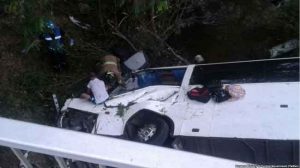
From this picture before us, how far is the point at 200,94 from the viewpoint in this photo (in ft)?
13.6

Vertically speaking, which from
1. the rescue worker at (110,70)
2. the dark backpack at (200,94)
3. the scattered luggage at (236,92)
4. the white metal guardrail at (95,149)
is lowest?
the rescue worker at (110,70)

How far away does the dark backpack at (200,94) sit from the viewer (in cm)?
411

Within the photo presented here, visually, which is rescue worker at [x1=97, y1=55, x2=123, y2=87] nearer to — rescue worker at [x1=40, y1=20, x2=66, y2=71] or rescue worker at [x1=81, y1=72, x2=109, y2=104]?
rescue worker at [x1=81, y1=72, x2=109, y2=104]

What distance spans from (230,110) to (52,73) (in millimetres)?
3437

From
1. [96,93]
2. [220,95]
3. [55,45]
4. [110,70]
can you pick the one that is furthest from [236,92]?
[55,45]

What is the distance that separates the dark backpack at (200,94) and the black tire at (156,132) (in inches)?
18.8

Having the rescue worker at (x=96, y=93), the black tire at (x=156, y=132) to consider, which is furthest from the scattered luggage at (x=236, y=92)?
the rescue worker at (x=96, y=93)

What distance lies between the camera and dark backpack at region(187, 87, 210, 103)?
4109 mm

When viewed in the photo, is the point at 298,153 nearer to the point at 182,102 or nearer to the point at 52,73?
the point at 182,102

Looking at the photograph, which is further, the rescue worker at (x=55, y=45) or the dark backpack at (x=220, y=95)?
the rescue worker at (x=55, y=45)

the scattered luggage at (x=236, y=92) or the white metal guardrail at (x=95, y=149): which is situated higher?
the white metal guardrail at (x=95, y=149)

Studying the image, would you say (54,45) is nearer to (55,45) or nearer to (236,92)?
(55,45)

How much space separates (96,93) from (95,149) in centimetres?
376

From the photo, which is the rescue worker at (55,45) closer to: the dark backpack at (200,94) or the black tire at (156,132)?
the black tire at (156,132)
